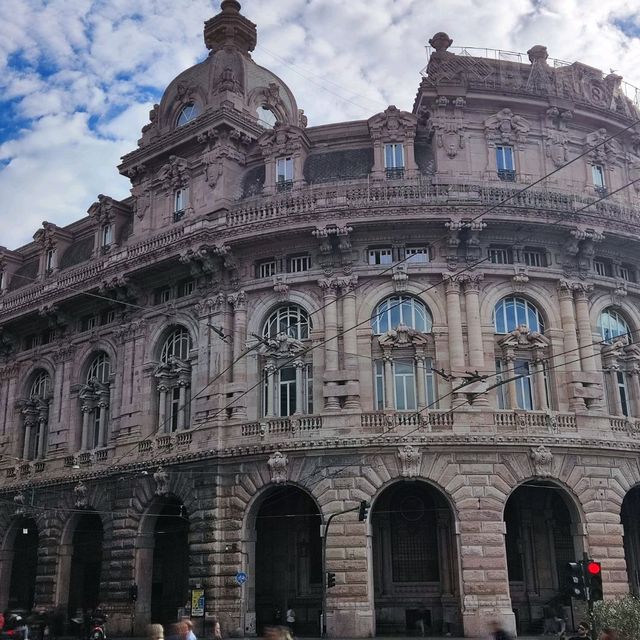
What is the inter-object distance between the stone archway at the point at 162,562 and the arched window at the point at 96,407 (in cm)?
567

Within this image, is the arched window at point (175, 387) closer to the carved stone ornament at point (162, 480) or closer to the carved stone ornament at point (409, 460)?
the carved stone ornament at point (162, 480)

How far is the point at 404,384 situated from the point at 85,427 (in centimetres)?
1725

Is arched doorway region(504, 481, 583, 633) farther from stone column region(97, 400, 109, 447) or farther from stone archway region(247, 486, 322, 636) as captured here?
stone column region(97, 400, 109, 447)

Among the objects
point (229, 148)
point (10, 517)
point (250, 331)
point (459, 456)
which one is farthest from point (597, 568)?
point (10, 517)

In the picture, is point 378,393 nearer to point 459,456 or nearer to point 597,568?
point 459,456

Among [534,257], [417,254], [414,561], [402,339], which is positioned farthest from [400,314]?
[414,561]

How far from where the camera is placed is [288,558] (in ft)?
120

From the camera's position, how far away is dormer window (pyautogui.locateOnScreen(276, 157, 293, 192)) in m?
39.5

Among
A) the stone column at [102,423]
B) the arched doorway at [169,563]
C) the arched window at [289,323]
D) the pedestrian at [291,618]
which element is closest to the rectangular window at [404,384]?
the arched window at [289,323]

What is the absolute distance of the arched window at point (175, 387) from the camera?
3828cm

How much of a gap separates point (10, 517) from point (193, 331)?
15.1 m

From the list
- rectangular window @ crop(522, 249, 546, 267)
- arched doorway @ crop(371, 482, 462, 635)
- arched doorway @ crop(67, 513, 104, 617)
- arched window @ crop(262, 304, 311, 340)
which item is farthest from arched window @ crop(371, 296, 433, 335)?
arched doorway @ crop(67, 513, 104, 617)

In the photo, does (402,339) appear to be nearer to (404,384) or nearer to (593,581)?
(404,384)

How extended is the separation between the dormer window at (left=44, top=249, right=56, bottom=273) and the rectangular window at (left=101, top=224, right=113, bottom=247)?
200 inches
